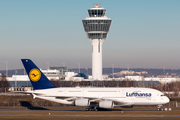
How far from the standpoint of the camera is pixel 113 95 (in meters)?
59.1

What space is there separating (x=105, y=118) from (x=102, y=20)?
151 meters

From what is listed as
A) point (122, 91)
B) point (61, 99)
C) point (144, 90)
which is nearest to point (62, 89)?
point (61, 99)

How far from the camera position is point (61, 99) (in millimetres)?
60125

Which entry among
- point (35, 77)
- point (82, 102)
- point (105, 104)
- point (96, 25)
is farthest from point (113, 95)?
point (96, 25)

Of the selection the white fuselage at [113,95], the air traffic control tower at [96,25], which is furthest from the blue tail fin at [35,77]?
the air traffic control tower at [96,25]

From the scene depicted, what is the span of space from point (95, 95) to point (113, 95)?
340 cm

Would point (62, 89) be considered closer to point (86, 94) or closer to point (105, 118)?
point (86, 94)

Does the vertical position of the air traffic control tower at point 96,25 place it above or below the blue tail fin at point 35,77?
above

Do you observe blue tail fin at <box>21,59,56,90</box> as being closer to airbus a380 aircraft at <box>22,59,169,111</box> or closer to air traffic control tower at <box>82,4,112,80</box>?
airbus a380 aircraft at <box>22,59,169,111</box>

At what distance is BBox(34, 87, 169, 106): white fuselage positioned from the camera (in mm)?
58438

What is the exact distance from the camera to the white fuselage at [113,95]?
58.4 meters

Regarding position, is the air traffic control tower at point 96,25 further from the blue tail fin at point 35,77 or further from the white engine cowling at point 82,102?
the white engine cowling at point 82,102

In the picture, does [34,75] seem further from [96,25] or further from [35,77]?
[96,25]

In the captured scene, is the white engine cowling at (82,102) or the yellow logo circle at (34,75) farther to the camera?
the yellow logo circle at (34,75)
